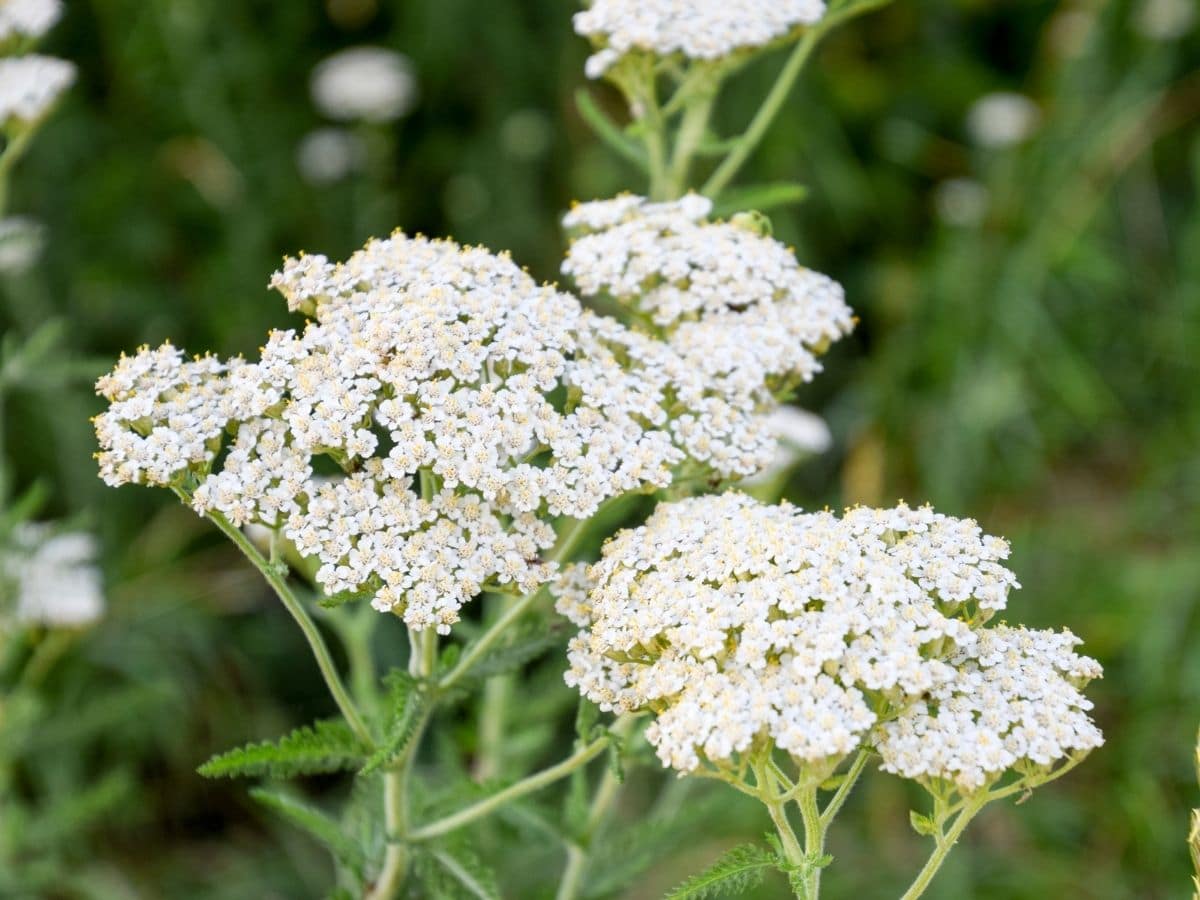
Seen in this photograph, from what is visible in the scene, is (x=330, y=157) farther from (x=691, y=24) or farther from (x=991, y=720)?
(x=991, y=720)

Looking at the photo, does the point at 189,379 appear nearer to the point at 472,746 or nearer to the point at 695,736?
the point at 695,736

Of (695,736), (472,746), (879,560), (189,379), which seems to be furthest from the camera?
(472,746)

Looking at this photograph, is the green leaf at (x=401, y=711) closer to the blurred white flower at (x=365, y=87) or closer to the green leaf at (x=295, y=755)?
the green leaf at (x=295, y=755)

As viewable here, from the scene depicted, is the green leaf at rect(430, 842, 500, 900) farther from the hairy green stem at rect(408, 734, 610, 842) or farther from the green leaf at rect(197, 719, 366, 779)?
the green leaf at rect(197, 719, 366, 779)

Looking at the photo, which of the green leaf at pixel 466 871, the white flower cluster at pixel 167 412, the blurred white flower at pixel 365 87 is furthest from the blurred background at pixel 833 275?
the white flower cluster at pixel 167 412

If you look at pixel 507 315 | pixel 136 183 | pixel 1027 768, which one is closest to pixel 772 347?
pixel 507 315

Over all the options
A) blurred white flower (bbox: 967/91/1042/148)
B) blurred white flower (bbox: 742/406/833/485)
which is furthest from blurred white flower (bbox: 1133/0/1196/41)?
blurred white flower (bbox: 742/406/833/485)
